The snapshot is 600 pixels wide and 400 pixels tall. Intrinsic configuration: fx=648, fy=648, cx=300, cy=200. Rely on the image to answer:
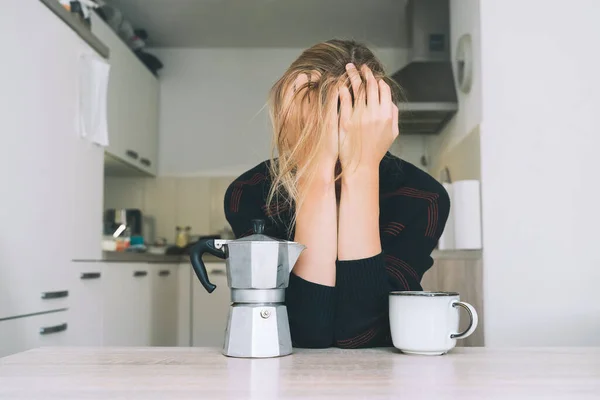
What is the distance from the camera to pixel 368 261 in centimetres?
96

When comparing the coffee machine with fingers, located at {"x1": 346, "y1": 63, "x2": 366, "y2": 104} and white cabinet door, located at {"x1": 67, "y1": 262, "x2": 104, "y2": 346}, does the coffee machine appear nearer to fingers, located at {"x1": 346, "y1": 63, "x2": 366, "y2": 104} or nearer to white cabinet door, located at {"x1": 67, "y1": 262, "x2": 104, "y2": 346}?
fingers, located at {"x1": 346, "y1": 63, "x2": 366, "y2": 104}

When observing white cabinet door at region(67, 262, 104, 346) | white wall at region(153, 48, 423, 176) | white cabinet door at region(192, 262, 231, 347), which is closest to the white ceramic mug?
white cabinet door at region(67, 262, 104, 346)

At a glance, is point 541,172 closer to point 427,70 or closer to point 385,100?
point 427,70

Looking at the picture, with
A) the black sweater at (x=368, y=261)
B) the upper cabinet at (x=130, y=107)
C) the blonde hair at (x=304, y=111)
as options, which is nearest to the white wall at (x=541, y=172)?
the black sweater at (x=368, y=261)

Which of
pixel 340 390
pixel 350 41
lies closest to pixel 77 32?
pixel 350 41

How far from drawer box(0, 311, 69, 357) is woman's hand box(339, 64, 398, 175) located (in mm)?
1253

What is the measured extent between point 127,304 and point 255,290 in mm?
2221

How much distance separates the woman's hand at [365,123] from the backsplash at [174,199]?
10.1 feet

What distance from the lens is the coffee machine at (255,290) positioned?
32.0 inches

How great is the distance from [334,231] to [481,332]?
4.34 ft

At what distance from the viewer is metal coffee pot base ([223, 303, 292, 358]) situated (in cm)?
81

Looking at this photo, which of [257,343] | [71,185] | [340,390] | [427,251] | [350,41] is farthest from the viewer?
[71,185]

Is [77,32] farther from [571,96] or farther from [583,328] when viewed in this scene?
[583,328]

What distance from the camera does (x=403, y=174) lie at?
1.20 meters
